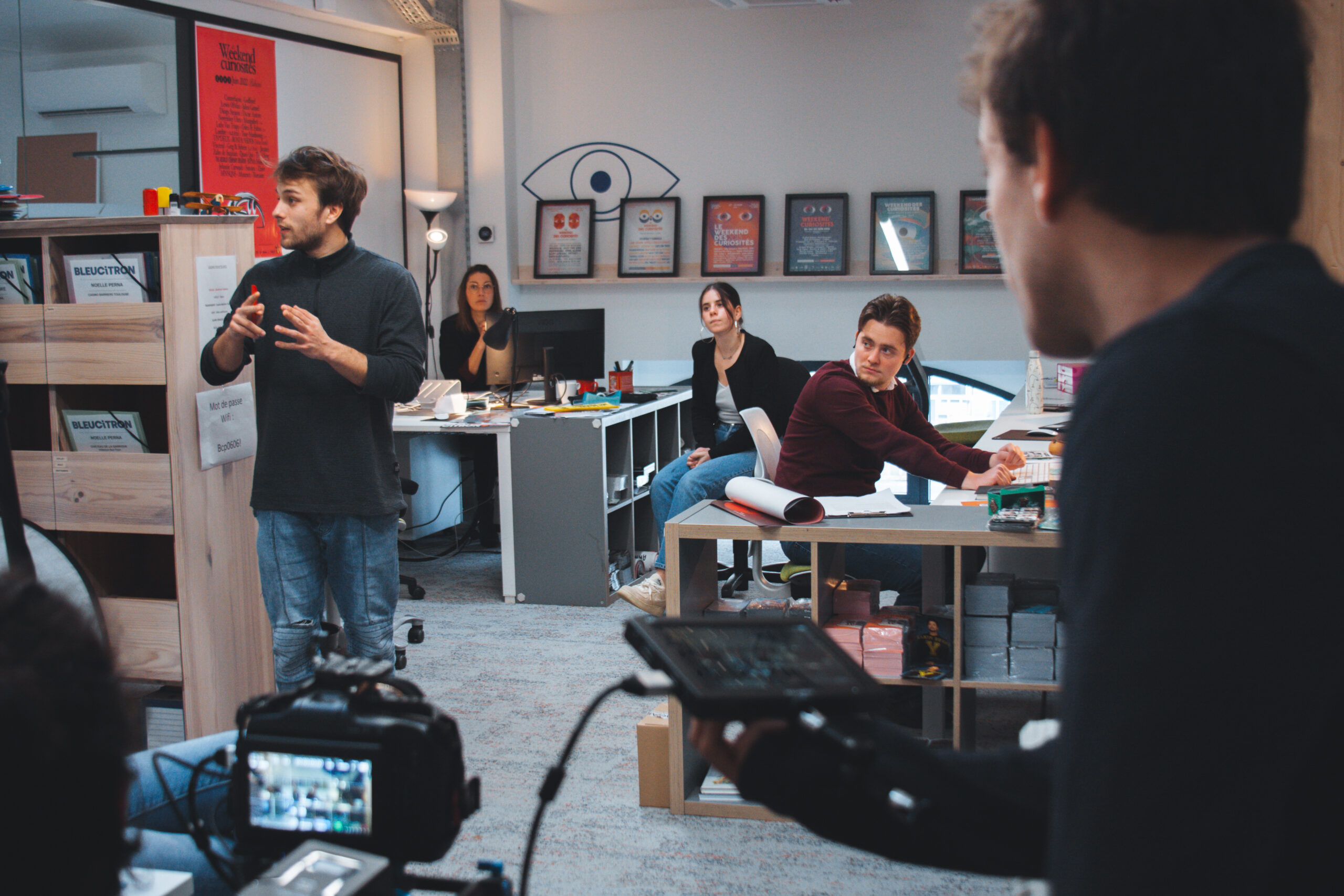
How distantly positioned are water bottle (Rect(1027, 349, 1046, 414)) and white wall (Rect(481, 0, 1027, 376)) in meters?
1.33

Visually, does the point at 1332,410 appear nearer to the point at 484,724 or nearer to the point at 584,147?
the point at 484,724

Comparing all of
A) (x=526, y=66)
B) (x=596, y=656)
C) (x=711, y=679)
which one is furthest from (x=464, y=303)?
(x=711, y=679)

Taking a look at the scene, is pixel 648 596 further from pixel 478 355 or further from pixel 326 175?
pixel 478 355

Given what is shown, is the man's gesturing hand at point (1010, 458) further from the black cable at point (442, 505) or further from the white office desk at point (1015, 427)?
the black cable at point (442, 505)

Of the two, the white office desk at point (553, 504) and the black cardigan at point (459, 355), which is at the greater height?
the black cardigan at point (459, 355)

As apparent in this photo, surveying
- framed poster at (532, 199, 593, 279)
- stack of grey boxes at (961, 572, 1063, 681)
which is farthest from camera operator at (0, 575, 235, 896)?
framed poster at (532, 199, 593, 279)

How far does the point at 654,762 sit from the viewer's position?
258 cm

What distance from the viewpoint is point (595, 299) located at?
677 centimetres

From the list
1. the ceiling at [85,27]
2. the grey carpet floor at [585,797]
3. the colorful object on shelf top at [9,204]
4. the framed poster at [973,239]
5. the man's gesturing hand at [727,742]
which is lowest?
the grey carpet floor at [585,797]

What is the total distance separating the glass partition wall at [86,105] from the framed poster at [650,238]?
103 inches

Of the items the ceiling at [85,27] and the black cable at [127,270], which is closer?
the black cable at [127,270]

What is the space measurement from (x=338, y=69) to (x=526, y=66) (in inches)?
49.9

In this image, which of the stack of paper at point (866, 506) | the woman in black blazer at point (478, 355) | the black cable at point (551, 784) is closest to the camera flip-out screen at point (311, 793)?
the black cable at point (551, 784)

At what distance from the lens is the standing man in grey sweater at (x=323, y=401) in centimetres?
253
